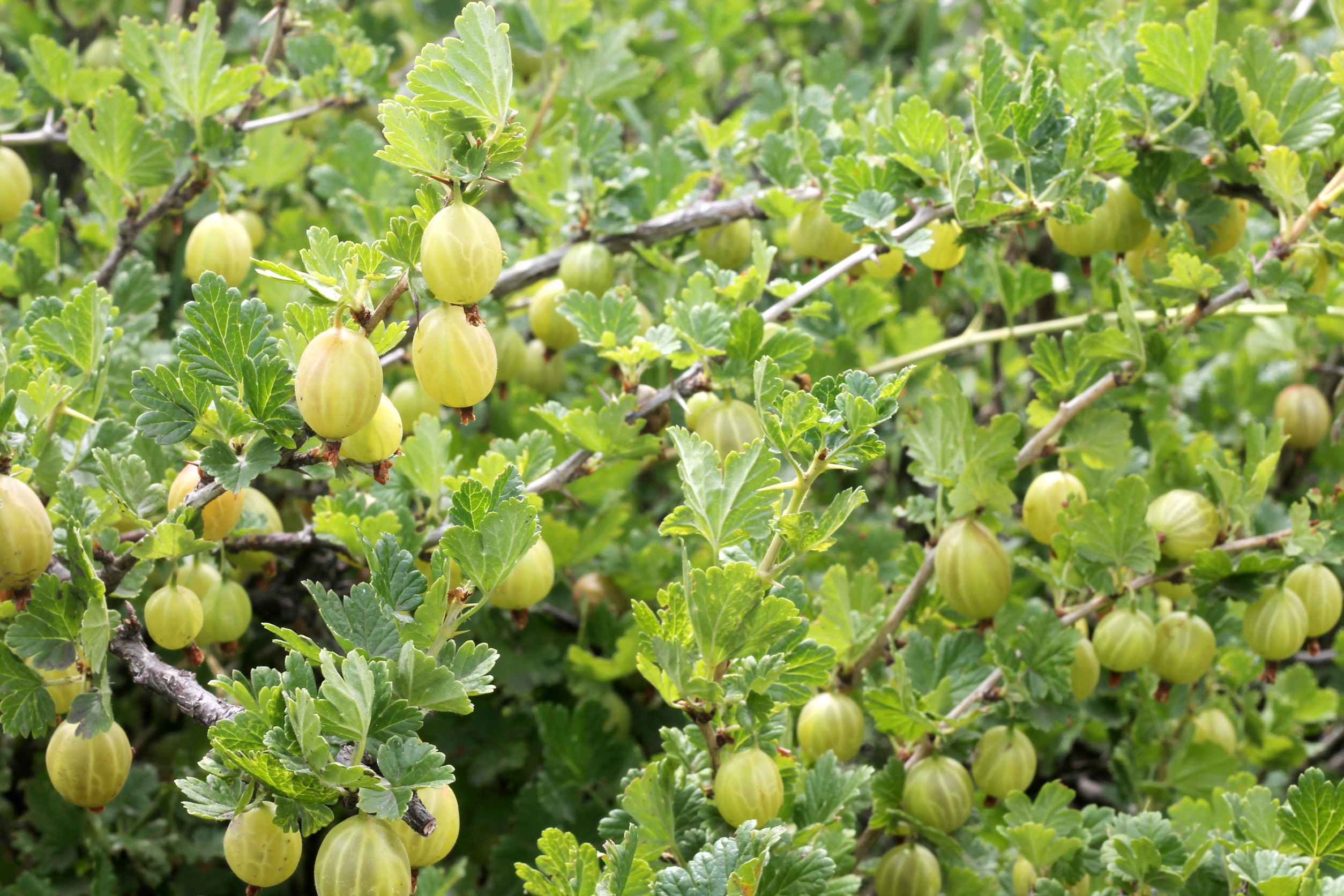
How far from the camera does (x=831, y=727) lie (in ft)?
3.54

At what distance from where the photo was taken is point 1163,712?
1377 millimetres

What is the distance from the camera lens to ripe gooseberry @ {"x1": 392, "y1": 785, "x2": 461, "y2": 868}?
725 mm

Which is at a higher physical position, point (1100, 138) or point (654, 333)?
point (1100, 138)

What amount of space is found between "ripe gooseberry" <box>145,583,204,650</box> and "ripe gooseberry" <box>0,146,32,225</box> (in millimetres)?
711

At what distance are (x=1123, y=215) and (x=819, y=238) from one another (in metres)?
0.34

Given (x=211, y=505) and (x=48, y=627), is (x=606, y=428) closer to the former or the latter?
(x=211, y=505)

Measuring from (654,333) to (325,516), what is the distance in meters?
0.37

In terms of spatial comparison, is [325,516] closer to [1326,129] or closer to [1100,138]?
[1100,138]

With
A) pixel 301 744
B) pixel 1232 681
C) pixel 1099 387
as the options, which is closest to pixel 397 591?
pixel 301 744

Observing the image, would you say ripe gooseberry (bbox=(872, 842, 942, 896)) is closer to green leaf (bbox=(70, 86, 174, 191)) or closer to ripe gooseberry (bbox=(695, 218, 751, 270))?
ripe gooseberry (bbox=(695, 218, 751, 270))

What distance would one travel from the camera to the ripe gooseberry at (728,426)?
1066 mm

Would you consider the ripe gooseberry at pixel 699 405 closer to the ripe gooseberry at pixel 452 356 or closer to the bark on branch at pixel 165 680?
the ripe gooseberry at pixel 452 356

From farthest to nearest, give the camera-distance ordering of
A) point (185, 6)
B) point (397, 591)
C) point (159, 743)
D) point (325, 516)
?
point (185, 6) < point (159, 743) < point (325, 516) < point (397, 591)

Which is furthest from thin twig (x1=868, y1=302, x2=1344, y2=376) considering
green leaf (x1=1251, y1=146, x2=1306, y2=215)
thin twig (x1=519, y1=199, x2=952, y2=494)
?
thin twig (x1=519, y1=199, x2=952, y2=494)
